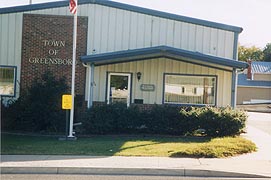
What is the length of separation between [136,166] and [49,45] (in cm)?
1039

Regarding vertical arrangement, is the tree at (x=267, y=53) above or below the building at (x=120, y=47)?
above

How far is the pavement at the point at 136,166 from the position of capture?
9.31 m

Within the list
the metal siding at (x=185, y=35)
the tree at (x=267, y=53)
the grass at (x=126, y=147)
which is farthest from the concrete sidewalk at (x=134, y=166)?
the tree at (x=267, y=53)

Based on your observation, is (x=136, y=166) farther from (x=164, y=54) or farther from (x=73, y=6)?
(x=164, y=54)

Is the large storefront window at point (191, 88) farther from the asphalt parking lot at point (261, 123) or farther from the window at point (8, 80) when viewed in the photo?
the window at point (8, 80)

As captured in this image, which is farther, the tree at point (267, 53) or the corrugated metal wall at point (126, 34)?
the tree at point (267, 53)

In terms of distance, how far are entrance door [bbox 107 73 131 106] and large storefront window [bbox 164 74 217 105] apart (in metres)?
1.73

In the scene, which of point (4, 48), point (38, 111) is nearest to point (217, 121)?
point (38, 111)

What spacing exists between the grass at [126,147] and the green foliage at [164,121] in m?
0.85

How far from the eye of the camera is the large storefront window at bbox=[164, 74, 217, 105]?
59.9ft

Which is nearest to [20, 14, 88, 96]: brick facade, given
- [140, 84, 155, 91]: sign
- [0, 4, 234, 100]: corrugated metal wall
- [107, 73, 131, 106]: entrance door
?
[0, 4, 234, 100]: corrugated metal wall

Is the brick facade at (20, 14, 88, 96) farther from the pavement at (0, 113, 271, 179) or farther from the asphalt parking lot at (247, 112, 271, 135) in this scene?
the asphalt parking lot at (247, 112, 271, 135)

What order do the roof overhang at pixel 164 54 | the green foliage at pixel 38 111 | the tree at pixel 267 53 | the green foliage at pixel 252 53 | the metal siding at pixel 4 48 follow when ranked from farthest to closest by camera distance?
the green foliage at pixel 252 53 → the tree at pixel 267 53 → the metal siding at pixel 4 48 → the green foliage at pixel 38 111 → the roof overhang at pixel 164 54

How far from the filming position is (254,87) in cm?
5216
